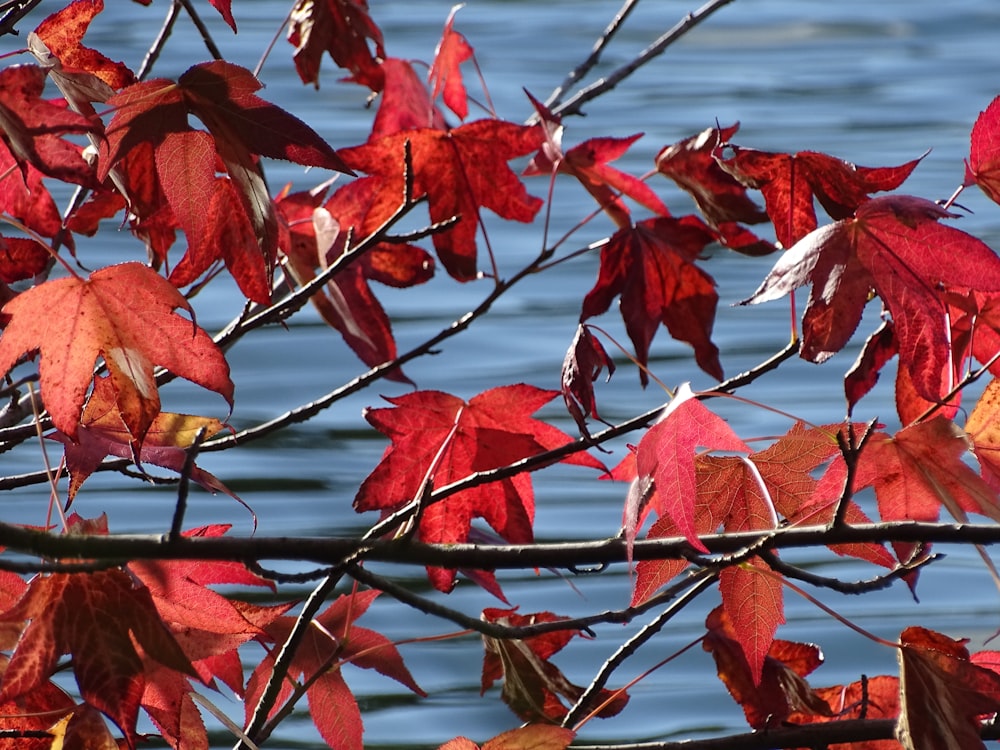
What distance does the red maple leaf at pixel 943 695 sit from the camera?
27.4 inches

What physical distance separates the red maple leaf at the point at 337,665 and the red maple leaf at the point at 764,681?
0.23 meters

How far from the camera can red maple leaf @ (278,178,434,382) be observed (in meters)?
0.98

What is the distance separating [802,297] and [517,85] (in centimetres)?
124

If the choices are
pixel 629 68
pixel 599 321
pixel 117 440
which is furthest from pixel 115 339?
pixel 599 321

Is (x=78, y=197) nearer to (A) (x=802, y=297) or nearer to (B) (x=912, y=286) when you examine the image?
(B) (x=912, y=286)

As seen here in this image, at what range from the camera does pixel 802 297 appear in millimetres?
2686

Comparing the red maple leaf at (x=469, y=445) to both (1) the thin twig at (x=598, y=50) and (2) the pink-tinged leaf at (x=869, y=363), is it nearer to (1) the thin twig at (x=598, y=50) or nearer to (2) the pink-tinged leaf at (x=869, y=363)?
(2) the pink-tinged leaf at (x=869, y=363)

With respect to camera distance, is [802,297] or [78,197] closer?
[78,197]

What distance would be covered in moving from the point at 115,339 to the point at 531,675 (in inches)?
14.8

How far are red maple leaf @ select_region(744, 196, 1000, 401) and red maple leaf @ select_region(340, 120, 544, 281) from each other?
28cm

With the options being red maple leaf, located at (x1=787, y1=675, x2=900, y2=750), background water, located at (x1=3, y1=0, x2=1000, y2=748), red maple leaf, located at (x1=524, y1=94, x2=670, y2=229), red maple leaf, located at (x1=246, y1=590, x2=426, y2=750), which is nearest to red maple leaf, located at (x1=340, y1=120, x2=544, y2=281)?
red maple leaf, located at (x1=524, y1=94, x2=670, y2=229)

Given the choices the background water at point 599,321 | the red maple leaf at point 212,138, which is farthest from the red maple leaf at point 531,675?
the background water at point 599,321

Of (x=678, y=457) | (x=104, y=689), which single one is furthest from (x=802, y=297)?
(x=104, y=689)

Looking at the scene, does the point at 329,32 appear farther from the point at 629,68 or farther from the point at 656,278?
the point at 656,278
